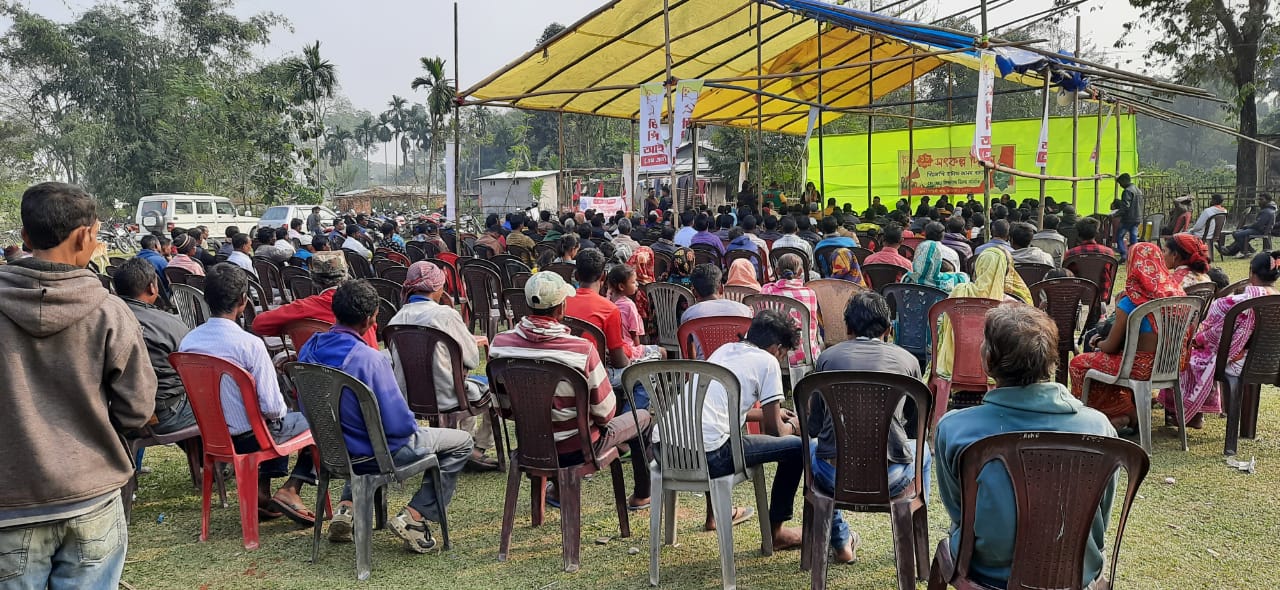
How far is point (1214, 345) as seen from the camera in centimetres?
482

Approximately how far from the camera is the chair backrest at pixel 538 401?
3.43 meters

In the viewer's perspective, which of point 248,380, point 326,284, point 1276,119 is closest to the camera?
point 248,380

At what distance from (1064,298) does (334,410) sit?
15.1 ft

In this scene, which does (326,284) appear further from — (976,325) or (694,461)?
(976,325)

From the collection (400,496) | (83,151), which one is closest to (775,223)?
(400,496)

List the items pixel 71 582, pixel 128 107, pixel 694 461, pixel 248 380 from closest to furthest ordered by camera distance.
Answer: pixel 71 582
pixel 694 461
pixel 248 380
pixel 128 107

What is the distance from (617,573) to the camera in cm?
354

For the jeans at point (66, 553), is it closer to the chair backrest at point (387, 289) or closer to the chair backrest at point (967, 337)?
the chair backrest at point (967, 337)

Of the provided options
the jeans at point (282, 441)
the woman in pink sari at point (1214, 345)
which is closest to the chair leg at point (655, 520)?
the jeans at point (282, 441)

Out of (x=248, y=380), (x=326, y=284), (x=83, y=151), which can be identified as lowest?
(x=248, y=380)

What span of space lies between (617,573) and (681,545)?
0.37 meters

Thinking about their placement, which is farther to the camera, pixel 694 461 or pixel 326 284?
pixel 326 284

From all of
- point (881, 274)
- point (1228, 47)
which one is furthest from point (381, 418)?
point (1228, 47)

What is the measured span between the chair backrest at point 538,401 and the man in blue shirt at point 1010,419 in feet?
5.10
